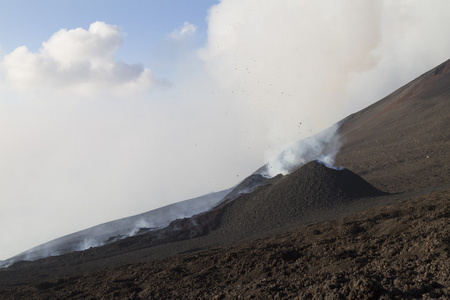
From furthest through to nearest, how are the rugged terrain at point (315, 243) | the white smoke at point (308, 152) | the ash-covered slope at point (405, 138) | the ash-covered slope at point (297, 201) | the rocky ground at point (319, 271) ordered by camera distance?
1. the white smoke at point (308, 152)
2. the ash-covered slope at point (405, 138)
3. the ash-covered slope at point (297, 201)
4. the rugged terrain at point (315, 243)
5. the rocky ground at point (319, 271)

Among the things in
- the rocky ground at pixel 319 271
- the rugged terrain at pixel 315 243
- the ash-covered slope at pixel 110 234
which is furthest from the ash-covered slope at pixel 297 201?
the ash-covered slope at pixel 110 234

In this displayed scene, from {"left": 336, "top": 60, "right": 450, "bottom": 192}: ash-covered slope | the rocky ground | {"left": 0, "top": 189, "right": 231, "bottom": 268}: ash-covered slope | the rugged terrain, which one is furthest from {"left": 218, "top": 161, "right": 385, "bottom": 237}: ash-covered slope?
{"left": 0, "top": 189, "right": 231, "bottom": 268}: ash-covered slope

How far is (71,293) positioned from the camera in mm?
15664

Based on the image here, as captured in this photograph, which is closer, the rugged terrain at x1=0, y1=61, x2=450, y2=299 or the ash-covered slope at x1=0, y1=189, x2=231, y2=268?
the rugged terrain at x1=0, y1=61, x2=450, y2=299

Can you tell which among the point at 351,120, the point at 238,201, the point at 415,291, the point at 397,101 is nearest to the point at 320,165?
the point at 238,201

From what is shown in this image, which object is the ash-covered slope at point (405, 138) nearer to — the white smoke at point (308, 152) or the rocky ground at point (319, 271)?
the white smoke at point (308, 152)

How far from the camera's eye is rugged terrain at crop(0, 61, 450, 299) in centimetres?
866

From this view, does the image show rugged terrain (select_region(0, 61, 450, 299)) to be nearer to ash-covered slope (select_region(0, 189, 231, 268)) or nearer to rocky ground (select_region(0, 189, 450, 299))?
rocky ground (select_region(0, 189, 450, 299))

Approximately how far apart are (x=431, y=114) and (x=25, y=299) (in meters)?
50.0

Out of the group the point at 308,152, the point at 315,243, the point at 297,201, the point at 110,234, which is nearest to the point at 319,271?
the point at 315,243

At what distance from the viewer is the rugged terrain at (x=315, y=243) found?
8.66m

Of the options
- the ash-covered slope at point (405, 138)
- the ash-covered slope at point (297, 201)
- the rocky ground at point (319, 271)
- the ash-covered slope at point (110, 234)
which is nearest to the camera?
the rocky ground at point (319, 271)

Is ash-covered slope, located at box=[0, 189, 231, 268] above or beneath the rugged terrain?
above

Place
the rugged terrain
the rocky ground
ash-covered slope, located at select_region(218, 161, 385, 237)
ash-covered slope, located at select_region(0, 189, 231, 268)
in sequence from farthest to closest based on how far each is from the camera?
ash-covered slope, located at select_region(0, 189, 231, 268), ash-covered slope, located at select_region(218, 161, 385, 237), the rugged terrain, the rocky ground
